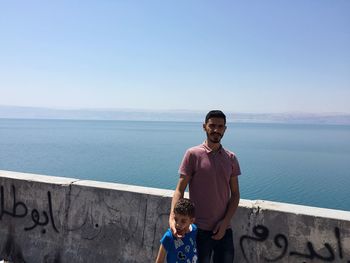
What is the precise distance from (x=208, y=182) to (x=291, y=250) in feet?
4.19

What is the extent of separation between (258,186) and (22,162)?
86.0 ft

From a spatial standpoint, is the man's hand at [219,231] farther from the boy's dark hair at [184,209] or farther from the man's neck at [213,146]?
the man's neck at [213,146]

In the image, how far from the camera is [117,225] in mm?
4348

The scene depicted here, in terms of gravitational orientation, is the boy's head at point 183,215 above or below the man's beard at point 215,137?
below

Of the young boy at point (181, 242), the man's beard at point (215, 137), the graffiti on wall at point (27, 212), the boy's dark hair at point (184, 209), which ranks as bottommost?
the graffiti on wall at point (27, 212)

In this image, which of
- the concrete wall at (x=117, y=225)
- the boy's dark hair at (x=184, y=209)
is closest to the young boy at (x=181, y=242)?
the boy's dark hair at (x=184, y=209)

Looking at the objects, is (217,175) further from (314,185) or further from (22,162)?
(22,162)

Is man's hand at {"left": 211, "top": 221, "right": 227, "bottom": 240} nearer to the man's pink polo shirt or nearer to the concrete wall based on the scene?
the man's pink polo shirt

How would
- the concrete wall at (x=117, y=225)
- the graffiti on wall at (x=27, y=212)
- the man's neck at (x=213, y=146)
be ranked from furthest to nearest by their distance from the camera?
the graffiti on wall at (x=27, y=212) → the concrete wall at (x=117, y=225) → the man's neck at (x=213, y=146)

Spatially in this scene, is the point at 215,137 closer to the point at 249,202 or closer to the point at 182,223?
the point at 182,223

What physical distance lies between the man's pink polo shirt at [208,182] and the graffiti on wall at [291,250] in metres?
0.74

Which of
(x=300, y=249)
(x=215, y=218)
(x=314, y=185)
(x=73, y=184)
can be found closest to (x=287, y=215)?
(x=300, y=249)

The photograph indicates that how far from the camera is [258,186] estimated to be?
26312mm

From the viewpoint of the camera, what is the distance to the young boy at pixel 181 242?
296 centimetres
